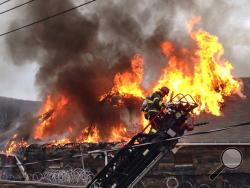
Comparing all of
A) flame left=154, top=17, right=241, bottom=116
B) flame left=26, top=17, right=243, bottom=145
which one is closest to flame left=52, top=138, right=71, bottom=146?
flame left=26, top=17, right=243, bottom=145

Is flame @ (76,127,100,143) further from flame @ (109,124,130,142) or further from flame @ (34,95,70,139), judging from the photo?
flame @ (34,95,70,139)

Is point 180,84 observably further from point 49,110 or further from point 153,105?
point 49,110

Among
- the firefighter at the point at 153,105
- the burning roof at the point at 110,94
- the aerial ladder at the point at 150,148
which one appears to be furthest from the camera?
the burning roof at the point at 110,94

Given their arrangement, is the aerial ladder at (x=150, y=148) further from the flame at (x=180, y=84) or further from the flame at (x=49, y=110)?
the flame at (x=49, y=110)

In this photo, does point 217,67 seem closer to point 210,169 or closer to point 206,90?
point 206,90

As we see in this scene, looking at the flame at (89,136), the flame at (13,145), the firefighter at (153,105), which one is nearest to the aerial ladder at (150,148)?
the firefighter at (153,105)

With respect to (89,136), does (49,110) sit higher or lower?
higher

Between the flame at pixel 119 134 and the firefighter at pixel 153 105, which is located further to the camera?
the flame at pixel 119 134

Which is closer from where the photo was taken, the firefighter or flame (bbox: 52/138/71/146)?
the firefighter

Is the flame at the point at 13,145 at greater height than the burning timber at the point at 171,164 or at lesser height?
greater

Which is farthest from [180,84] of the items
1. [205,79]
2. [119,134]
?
[119,134]

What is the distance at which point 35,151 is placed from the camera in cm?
2209

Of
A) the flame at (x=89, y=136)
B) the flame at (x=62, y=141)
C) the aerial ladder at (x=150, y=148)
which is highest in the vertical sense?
the flame at (x=89, y=136)

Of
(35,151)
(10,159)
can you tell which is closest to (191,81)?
(35,151)
